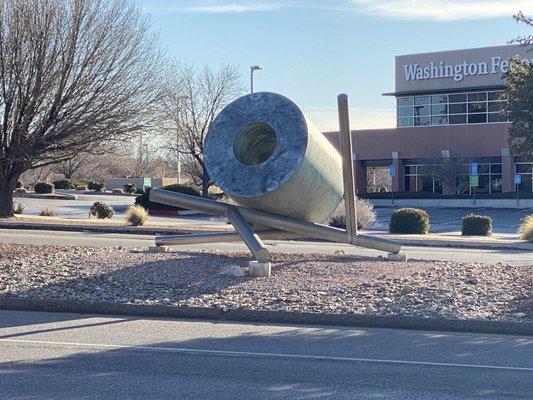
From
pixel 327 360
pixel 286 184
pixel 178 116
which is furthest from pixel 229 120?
pixel 178 116

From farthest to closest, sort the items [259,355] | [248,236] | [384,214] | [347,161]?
[384,214] → [347,161] → [248,236] → [259,355]

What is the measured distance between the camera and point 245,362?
9.03 metres

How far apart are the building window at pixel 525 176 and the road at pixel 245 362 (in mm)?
50808

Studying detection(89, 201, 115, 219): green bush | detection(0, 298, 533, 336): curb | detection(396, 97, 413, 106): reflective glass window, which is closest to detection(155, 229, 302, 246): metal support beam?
detection(0, 298, 533, 336): curb

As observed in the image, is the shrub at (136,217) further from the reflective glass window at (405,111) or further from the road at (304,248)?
the reflective glass window at (405,111)

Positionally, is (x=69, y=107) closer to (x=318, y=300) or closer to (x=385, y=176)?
(x=318, y=300)

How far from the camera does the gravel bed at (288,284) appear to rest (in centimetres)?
1202

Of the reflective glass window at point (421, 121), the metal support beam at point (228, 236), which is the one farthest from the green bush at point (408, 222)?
the reflective glass window at point (421, 121)

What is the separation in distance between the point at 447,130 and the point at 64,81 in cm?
3500

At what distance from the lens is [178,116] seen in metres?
50.9

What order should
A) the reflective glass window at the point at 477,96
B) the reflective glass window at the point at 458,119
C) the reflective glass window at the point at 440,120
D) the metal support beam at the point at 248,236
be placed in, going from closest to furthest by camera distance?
the metal support beam at the point at 248,236 < the reflective glass window at the point at 477,96 < the reflective glass window at the point at 458,119 < the reflective glass window at the point at 440,120

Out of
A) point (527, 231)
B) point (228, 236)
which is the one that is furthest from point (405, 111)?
point (228, 236)

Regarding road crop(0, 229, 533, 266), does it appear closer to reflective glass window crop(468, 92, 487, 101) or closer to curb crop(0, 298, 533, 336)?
curb crop(0, 298, 533, 336)

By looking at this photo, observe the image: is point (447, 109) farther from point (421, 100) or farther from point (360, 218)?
point (360, 218)
